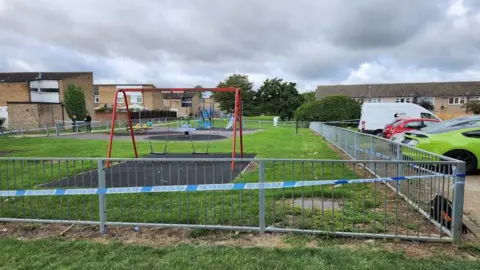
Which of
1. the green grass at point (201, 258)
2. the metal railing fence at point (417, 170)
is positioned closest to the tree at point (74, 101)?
the metal railing fence at point (417, 170)

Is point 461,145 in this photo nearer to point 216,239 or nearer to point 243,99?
point 216,239

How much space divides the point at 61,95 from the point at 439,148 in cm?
4270

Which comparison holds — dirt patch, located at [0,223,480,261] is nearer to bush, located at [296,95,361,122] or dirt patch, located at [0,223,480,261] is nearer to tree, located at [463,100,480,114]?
bush, located at [296,95,361,122]

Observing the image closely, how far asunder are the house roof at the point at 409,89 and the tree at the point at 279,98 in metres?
7.32

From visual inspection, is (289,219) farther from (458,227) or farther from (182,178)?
(182,178)

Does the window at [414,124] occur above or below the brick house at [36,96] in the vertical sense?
below

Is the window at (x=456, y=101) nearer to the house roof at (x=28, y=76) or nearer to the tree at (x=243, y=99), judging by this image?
the tree at (x=243, y=99)

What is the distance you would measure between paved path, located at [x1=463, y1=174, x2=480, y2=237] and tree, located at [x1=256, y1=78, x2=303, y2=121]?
59.1 meters

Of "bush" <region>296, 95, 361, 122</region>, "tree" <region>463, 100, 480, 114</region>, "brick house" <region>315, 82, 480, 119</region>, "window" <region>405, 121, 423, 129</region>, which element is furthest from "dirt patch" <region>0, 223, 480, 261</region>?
"brick house" <region>315, 82, 480, 119</region>

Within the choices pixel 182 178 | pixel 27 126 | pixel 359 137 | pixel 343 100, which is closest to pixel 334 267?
pixel 182 178

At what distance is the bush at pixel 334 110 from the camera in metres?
38.7

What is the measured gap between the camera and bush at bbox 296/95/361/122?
38.7m

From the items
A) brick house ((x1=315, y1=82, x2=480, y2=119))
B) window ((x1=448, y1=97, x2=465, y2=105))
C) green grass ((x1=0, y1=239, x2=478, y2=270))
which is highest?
brick house ((x1=315, y1=82, x2=480, y2=119))

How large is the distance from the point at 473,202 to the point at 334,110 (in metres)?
34.1
